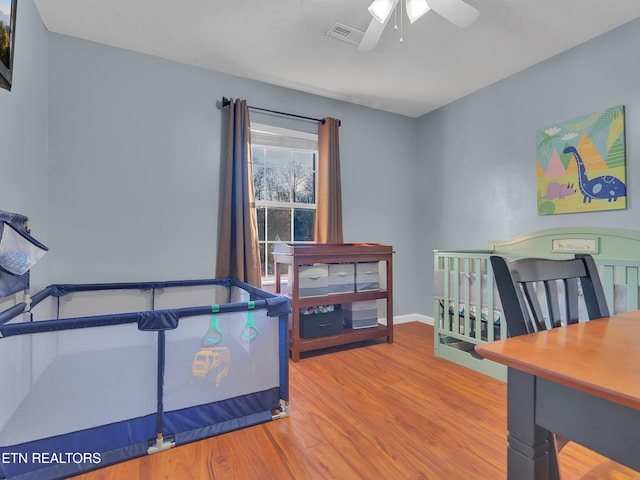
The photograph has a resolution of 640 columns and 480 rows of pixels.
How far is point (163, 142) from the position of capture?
2.73 metres

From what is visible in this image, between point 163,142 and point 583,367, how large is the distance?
295 centimetres

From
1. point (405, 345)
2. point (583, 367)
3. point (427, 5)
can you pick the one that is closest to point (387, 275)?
point (405, 345)

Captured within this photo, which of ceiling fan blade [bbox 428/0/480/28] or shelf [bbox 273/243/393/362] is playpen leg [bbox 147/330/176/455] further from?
ceiling fan blade [bbox 428/0/480/28]

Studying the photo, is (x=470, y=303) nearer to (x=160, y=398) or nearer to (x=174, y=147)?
(x=160, y=398)

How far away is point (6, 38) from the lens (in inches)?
55.0

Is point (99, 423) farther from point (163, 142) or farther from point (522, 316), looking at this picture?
point (163, 142)

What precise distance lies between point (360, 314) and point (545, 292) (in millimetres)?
2156

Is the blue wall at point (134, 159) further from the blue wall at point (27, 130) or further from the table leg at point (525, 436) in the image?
the table leg at point (525, 436)

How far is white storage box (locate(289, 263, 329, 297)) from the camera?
2.79 m

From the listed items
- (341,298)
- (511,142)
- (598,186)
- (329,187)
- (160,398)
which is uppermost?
(511,142)

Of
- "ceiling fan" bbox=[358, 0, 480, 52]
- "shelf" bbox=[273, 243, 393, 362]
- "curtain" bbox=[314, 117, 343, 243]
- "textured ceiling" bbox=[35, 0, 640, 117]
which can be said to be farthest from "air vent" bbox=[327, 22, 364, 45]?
"shelf" bbox=[273, 243, 393, 362]

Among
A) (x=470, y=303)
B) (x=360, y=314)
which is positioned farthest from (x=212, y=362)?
(x=470, y=303)

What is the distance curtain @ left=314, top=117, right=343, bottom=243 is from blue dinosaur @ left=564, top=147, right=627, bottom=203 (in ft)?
6.31

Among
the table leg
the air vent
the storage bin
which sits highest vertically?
the air vent
